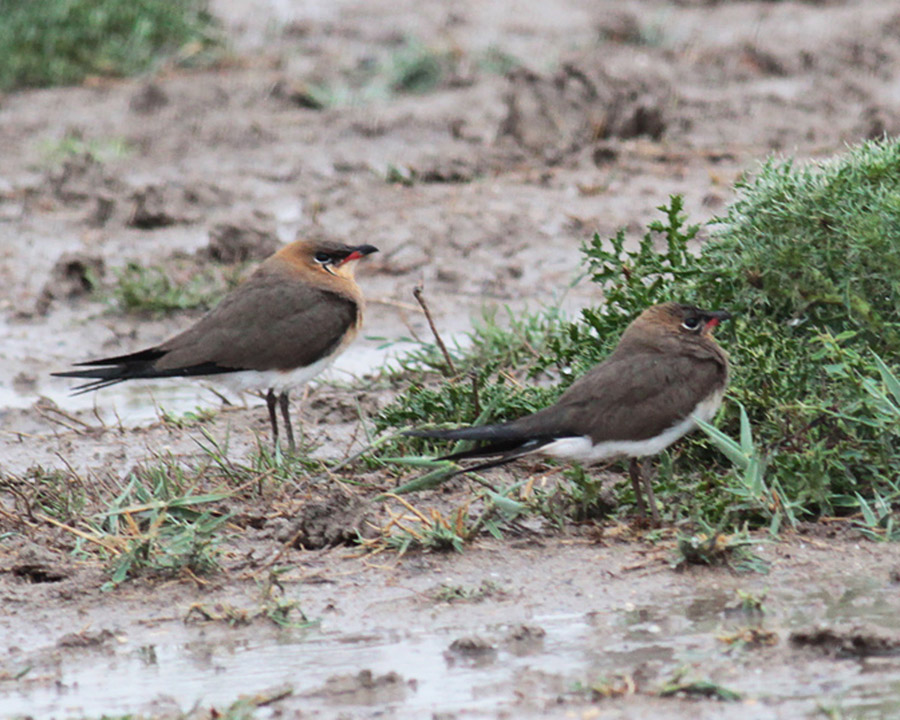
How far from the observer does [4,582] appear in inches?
222

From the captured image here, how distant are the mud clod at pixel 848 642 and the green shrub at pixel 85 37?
10.3 metres

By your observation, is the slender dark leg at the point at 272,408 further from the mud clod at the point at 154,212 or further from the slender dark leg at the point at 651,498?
the mud clod at the point at 154,212

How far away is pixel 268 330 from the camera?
717 centimetres

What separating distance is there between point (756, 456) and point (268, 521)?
1.87 m

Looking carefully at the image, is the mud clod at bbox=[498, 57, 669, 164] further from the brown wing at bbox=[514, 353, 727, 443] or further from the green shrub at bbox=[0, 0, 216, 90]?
the brown wing at bbox=[514, 353, 727, 443]

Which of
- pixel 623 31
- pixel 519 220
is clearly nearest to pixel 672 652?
pixel 519 220

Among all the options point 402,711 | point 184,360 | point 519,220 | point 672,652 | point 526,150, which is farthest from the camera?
point 526,150

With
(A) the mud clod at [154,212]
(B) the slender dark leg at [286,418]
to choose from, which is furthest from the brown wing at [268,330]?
(A) the mud clod at [154,212]

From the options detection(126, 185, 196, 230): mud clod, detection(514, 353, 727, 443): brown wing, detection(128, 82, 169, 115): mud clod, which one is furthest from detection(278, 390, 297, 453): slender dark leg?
detection(128, 82, 169, 115): mud clod

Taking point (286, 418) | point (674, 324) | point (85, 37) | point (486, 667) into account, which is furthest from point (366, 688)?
point (85, 37)

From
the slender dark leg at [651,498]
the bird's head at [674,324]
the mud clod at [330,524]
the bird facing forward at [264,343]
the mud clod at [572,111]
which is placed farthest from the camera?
the mud clod at [572,111]

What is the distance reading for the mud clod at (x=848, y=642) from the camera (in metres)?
4.51

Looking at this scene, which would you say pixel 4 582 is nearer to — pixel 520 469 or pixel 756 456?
pixel 520 469

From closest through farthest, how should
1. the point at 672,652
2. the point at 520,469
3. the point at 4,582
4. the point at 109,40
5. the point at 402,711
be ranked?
1. the point at 402,711
2. the point at 672,652
3. the point at 4,582
4. the point at 520,469
5. the point at 109,40
